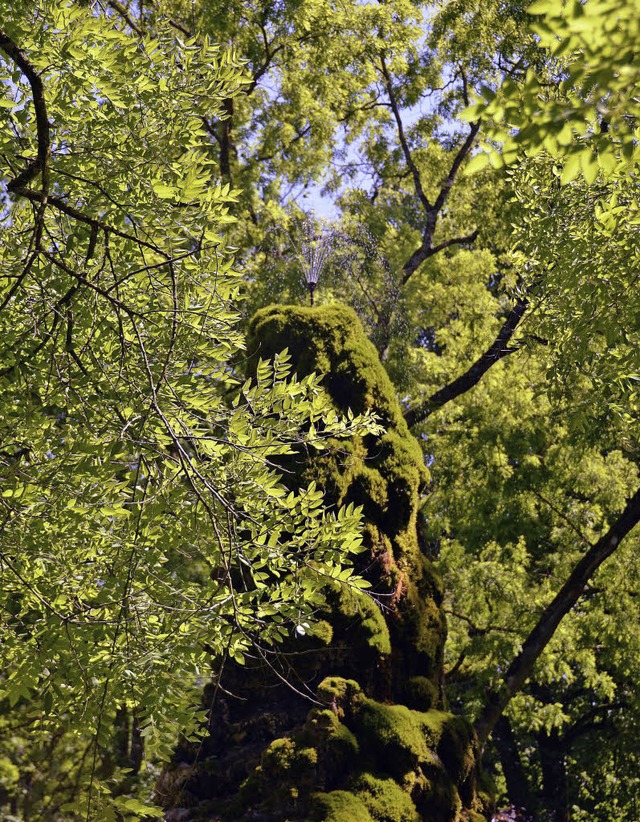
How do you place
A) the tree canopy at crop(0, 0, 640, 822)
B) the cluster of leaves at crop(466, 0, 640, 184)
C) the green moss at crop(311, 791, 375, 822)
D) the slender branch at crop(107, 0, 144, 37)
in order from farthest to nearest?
1. the slender branch at crop(107, 0, 144, 37)
2. the green moss at crop(311, 791, 375, 822)
3. the tree canopy at crop(0, 0, 640, 822)
4. the cluster of leaves at crop(466, 0, 640, 184)

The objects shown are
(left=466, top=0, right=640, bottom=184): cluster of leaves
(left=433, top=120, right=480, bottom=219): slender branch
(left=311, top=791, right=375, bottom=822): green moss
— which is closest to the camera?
(left=466, top=0, right=640, bottom=184): cluster of leaves

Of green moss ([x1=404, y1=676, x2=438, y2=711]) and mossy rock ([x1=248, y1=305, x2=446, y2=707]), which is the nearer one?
mossy rock ([x1=248, y1=305, x2=446, y2=707])

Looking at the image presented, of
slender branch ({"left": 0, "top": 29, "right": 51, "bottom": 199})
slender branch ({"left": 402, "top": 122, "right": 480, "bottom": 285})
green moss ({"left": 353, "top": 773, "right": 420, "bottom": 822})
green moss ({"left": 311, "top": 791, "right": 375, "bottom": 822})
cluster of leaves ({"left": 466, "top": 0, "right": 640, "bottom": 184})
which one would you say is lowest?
green moss ({"left": 311, "top": 791, "right": 375, "bottom": 822})

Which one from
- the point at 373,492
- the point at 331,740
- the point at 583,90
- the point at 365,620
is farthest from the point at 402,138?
the point at 583,90

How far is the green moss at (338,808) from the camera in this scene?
6.11 metres

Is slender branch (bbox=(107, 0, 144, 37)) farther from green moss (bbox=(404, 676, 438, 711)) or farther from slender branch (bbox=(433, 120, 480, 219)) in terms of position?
green moss (bbox=(404, 676, 438, 711))

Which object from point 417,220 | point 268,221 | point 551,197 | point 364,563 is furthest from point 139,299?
point 417,220

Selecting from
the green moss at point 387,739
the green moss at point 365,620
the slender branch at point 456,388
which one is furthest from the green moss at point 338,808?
the slender branch at point 456,388

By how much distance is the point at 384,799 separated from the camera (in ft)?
21.4

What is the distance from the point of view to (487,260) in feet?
52.1

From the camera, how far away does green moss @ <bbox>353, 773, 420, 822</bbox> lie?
6.43 metres

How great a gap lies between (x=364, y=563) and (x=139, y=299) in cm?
356

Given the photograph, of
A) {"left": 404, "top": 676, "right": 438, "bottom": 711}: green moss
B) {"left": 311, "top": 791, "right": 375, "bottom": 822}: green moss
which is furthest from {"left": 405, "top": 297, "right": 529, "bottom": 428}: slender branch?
{"left": 311, "top": 791, "right": 375, "bottom": 822}: green moss

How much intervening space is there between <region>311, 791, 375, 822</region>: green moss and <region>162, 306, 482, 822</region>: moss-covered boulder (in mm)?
10
